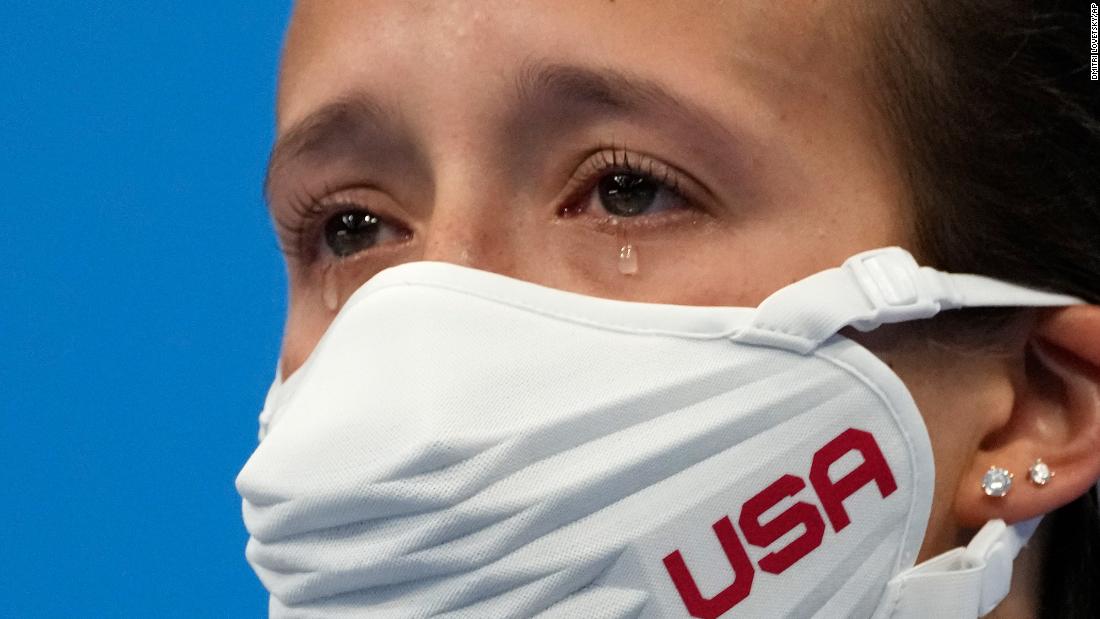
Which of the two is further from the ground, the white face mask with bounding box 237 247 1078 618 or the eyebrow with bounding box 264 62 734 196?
the eyebrow with bounding box 264 62 734 196

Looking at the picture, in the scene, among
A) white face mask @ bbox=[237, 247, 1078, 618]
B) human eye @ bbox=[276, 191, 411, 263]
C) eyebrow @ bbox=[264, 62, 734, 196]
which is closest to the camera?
white face mask @ bbox=[237, 247, 1078, 618]

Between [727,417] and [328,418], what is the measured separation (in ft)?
0.97

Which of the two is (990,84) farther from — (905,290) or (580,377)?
(580,377)

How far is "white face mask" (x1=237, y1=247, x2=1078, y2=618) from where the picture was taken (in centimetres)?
106

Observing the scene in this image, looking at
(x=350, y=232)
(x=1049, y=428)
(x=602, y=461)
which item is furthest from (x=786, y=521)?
(x=350, y=232)

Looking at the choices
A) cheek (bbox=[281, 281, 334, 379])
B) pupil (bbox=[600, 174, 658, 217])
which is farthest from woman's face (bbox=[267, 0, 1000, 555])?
cheek (bbox=[281, 281, 334, 379])

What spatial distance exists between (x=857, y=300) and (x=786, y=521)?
179 millimetres

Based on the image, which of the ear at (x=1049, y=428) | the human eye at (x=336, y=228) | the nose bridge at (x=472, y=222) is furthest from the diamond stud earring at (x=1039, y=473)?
the human eye at (x=336, y=228)

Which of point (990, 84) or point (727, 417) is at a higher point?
point (990, 84)

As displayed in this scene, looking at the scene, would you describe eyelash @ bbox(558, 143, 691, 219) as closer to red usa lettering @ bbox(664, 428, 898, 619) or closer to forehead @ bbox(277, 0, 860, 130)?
forehead @ bbox(277, 0, 860, 130)

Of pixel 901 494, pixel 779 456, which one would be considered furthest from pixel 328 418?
pixel 901 494

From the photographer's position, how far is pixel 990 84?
4.16 feet

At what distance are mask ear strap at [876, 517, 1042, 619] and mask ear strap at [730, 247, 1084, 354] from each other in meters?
0.19

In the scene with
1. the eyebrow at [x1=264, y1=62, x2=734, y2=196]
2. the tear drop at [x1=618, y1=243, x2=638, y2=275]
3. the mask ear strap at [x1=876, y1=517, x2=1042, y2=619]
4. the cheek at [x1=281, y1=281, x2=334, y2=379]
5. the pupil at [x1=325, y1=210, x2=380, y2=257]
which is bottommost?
the mask ear strap at [x1=876, y1=517, x2=1042, y2=619]
